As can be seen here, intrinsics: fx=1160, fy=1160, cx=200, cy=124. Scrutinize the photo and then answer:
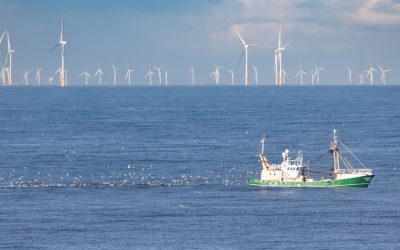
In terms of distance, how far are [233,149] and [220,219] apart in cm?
8269

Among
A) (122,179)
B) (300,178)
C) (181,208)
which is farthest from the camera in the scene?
(122,179)

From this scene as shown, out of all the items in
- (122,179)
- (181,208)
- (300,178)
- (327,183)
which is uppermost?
(300,178)

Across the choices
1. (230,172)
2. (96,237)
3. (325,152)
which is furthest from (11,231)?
(325,152)

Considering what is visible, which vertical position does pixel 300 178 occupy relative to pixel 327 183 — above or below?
above

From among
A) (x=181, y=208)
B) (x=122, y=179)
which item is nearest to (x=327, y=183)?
(x=181, y=208)

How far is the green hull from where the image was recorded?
465ft

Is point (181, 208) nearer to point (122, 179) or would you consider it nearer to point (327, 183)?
point (327, 183)

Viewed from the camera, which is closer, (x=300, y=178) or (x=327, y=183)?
(x=327, y=183)

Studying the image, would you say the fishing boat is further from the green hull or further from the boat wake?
the boat wake

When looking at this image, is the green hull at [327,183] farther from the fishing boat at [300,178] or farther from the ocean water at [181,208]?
the ocean water at [181,208]

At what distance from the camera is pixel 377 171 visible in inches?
6240

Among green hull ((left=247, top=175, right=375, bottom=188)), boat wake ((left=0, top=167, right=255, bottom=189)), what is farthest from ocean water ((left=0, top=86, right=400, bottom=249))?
green hull ((left=247, top=175, right=375, bottom=188))

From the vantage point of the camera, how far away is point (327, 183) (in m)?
142

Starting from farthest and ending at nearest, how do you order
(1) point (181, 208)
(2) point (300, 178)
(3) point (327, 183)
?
(2) point (300, 178) → (3) point (327, 183) → (1) point (181, 208)
